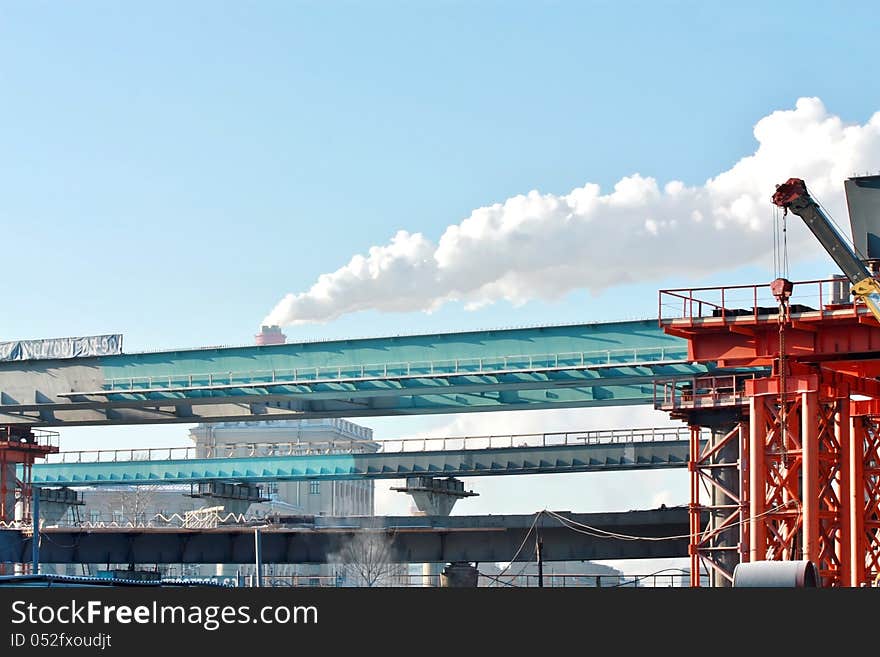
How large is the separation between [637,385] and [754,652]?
3982 centimetres

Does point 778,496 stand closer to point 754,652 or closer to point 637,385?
point 637,385

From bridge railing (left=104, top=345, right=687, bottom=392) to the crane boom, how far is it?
1084 cm

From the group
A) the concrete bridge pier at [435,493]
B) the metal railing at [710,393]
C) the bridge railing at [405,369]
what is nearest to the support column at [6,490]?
the bridge railing at [405,369]

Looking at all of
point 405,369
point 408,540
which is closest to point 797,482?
point 405,369

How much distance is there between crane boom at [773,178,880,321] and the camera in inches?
1718

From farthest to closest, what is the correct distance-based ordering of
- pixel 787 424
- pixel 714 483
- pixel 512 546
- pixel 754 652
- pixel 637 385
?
1. pixel 512 546
2. pixel 637 385
3. pixel 714 483
4. pixel 787 424
5. pixel 754 652

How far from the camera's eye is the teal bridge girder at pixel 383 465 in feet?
231

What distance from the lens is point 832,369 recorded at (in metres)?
45.7

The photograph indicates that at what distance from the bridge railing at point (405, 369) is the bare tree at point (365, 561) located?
1544 cm

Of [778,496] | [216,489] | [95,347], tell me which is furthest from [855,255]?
[216,489]

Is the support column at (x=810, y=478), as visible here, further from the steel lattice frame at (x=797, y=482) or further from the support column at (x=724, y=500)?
the support column at (x=724, y=500)

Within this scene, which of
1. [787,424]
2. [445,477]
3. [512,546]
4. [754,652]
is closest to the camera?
[754,652]

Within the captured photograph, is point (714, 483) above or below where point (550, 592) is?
above

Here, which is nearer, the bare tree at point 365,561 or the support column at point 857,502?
the support column at point 857,502
